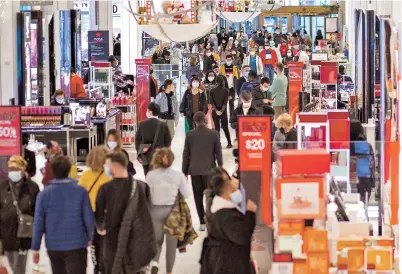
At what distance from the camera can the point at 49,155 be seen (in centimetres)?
1051

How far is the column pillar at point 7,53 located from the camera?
16188mm

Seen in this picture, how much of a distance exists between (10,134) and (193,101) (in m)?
7.46

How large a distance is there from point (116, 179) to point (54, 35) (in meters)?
12.0

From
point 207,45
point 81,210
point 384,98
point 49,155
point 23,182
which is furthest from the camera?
point 207,45

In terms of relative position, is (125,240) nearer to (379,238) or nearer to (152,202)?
(152,202)

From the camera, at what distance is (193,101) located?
686 inches

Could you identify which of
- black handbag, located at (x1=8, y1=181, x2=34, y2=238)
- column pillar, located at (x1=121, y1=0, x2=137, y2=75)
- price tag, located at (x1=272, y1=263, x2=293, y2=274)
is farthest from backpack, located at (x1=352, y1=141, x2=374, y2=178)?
column pillar, located at (x1=121, y1=0, x2=137, y2=75)

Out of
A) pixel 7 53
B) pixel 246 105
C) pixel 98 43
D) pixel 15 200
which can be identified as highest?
pixel 98 43

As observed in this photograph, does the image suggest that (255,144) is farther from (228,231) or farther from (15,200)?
(15,200)

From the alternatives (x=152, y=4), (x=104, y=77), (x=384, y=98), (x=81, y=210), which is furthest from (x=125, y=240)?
(x=104, y=77)

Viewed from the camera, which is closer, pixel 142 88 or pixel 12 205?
pixel 12 205

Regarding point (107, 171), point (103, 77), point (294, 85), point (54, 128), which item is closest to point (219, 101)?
point (103, 77)

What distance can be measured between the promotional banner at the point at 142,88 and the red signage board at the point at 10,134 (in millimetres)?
10245

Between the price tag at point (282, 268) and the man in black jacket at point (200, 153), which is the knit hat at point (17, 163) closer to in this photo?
the price tag at point (282, 268)
